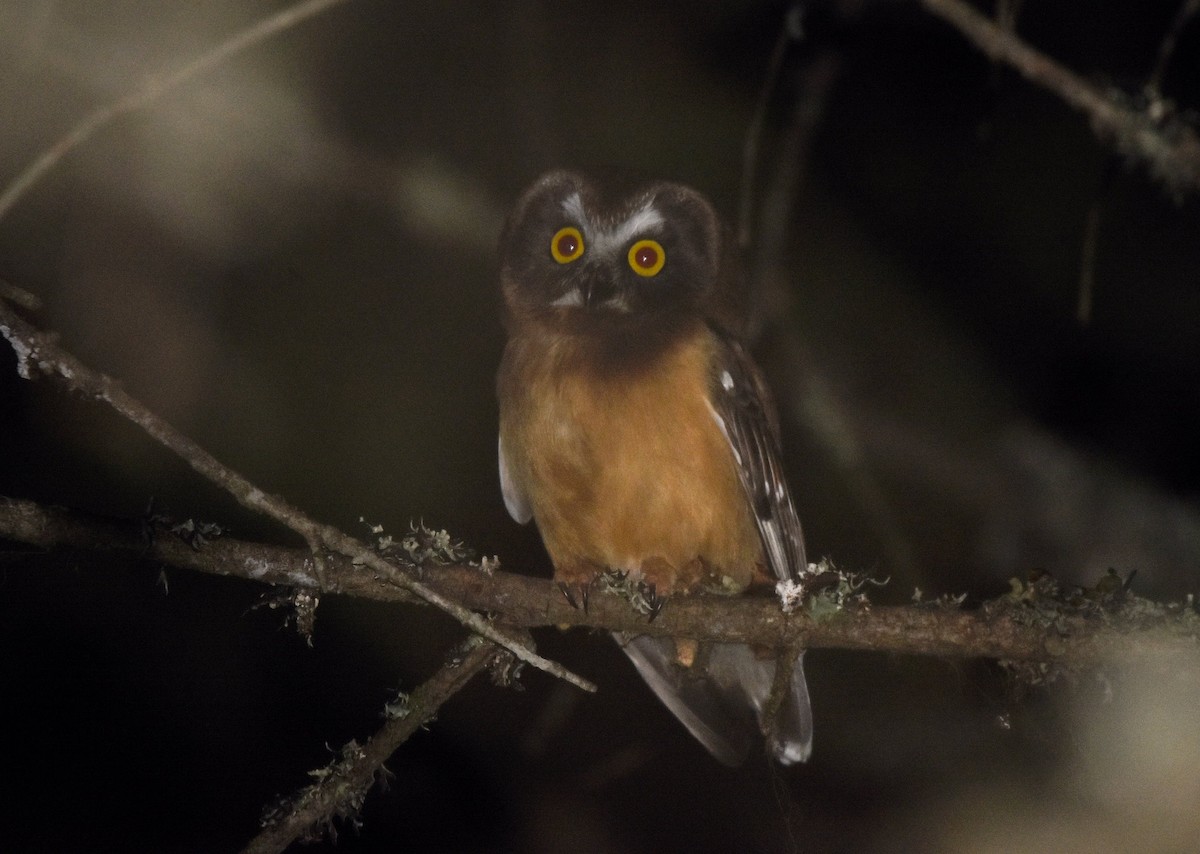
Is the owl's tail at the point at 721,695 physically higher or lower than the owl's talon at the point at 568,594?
higher

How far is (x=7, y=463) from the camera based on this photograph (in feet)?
17.3

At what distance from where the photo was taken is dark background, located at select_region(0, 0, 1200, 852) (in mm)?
4969

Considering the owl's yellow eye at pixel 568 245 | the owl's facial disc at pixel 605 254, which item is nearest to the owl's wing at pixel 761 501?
the owl's facial disc at pixel 605 254

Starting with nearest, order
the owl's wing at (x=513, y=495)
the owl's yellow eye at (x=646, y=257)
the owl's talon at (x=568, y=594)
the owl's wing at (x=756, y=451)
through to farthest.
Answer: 1. the owl's talon at (x=568, y=594)
2. the owl's wing at (x=756, y=451)
3. the owl's yellow eye at (x=646, y=257)
4. the owl's wing at (x=513, y=495)

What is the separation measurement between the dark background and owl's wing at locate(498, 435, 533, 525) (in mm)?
1051

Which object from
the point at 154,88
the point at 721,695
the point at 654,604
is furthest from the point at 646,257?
the point at 154,88

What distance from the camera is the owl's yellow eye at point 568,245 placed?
14.6 feet

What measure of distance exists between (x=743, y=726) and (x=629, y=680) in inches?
89.9

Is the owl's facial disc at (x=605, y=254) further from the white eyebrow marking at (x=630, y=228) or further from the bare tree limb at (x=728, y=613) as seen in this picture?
the bare tree limb at (x=728, y=613)

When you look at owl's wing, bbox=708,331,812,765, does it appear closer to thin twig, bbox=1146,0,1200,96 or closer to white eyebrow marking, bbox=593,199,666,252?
white eyebrow marking, bbox=593,199,666,252

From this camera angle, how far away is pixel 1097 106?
7.04 ft

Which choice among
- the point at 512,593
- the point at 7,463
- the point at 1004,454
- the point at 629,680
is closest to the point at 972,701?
the point at 512,593

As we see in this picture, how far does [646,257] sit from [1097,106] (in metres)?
2.40

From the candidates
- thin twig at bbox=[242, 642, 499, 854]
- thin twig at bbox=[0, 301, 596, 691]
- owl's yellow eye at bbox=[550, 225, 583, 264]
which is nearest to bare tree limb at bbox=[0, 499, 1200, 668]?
thin twig at bbox=[242, 642, 499, 854]
